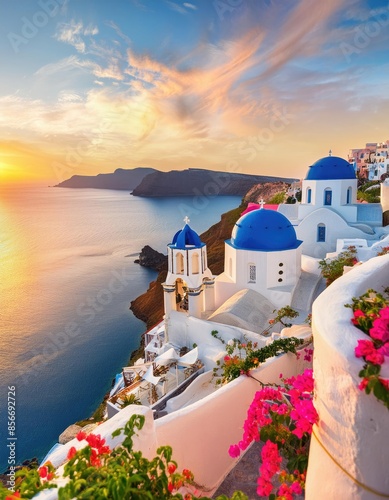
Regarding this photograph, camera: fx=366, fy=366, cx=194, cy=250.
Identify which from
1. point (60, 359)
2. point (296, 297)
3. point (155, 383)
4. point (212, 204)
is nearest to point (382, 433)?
point (155, 383)

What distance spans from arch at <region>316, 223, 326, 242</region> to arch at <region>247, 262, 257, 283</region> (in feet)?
17.0

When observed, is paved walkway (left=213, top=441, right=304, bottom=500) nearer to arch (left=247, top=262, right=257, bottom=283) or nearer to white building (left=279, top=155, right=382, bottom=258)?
→ arch (left=247, top=262, right=257, bottom=283)

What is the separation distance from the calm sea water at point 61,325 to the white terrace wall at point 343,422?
665 inches

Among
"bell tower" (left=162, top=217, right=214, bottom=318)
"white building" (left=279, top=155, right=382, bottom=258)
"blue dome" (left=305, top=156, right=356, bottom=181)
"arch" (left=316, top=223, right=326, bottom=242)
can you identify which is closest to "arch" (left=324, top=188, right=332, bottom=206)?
"white building" (left=279, top=155, right=382, bottom=258)

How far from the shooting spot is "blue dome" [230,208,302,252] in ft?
41.1

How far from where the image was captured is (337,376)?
229 centimetres

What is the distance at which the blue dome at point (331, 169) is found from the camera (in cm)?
1694

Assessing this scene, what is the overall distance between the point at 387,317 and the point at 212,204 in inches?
4807

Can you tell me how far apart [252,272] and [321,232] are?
5.35 m

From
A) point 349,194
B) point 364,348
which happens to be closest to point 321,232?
point 349,194

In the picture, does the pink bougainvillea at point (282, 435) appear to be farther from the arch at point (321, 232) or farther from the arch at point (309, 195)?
the arch at point (309, 195)

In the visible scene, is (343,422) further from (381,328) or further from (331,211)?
(331,211)

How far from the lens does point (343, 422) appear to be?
2.34 metres

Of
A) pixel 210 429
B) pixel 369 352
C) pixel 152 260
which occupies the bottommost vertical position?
pixel 152 260
